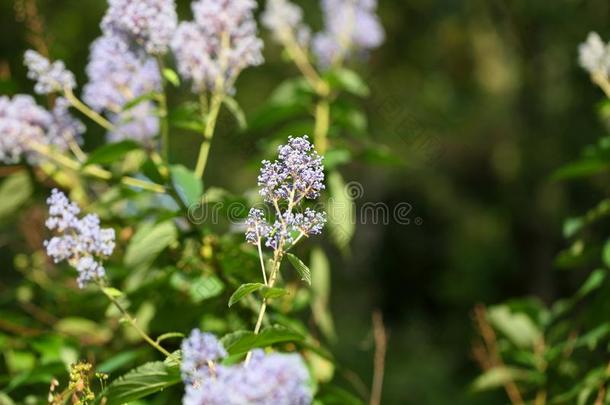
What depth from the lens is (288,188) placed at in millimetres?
1437

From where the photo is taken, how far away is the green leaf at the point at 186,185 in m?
1.96

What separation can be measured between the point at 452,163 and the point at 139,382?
11.2m

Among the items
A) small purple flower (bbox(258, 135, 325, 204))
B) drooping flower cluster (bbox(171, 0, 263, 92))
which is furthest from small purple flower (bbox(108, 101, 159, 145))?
small purple flower (bbox(258, 135, 325, 204))

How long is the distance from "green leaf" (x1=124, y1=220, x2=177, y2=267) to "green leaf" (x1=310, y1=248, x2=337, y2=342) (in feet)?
2.23

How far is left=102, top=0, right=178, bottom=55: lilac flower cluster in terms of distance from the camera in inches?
78.2

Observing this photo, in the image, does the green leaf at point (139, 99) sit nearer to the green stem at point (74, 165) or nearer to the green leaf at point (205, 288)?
the green stem at point (74, 165)

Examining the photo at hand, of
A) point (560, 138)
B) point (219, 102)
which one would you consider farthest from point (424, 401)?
point (219, 102)

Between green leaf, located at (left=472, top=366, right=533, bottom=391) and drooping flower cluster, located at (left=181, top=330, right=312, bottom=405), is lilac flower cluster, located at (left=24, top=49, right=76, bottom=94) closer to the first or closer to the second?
drooping flower cluster, located at (left=181, top=330, right=312, bottom=405)

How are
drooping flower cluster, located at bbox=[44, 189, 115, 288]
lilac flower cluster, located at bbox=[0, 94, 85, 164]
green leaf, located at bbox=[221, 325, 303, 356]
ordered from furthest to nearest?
lilac flower cluster, located at bbox=[0, 94, 85, 164], drooping flower cluster, located at bbox=[44, 189, 115, 288], green leaf, located at bbox=[221, 325, 303, 356]

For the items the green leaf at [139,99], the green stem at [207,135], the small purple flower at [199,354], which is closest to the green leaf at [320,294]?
the green stem at [207,135]

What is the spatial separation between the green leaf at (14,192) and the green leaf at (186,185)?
2.98 feet

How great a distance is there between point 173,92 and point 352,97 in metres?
2.95

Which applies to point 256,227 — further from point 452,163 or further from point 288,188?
point 452,163

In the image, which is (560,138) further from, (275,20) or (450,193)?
(275,20)
